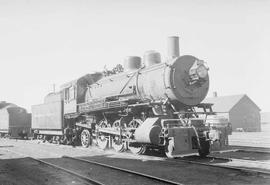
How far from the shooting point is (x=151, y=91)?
11.7 metres

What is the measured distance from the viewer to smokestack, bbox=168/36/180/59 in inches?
483

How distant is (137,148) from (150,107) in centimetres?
176

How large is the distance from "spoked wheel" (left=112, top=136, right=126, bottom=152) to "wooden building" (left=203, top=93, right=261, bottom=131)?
100 feet

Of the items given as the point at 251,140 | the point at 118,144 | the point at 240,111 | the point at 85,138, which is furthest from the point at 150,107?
the point at 240,111

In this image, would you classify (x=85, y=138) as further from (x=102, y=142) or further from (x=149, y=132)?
(x=149, y=132)

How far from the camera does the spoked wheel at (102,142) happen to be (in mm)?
13990

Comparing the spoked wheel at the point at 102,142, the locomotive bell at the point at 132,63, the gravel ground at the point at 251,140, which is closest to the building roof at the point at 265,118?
the gravel ground at the point at 251,140

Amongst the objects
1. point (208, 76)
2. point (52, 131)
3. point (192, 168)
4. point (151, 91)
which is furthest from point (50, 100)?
point (192, 168)

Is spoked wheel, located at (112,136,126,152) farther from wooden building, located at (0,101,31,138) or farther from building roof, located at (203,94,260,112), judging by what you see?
building roof, located at (203,94,260,112)

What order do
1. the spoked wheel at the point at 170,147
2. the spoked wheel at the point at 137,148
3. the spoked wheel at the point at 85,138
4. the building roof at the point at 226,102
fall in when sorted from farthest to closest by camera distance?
the building roof at the point at 226,102
the spoked wheel at the point at 85,138
the spoked wheel at the point at 137,148
the spoked wheel at the point at 170,147

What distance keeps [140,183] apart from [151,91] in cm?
544

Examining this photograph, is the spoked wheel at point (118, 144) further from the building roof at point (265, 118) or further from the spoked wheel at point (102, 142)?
the building roof at point (265, 118)

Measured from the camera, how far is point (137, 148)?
12.1m

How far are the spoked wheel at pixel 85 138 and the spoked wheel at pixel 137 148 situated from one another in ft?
11.6
